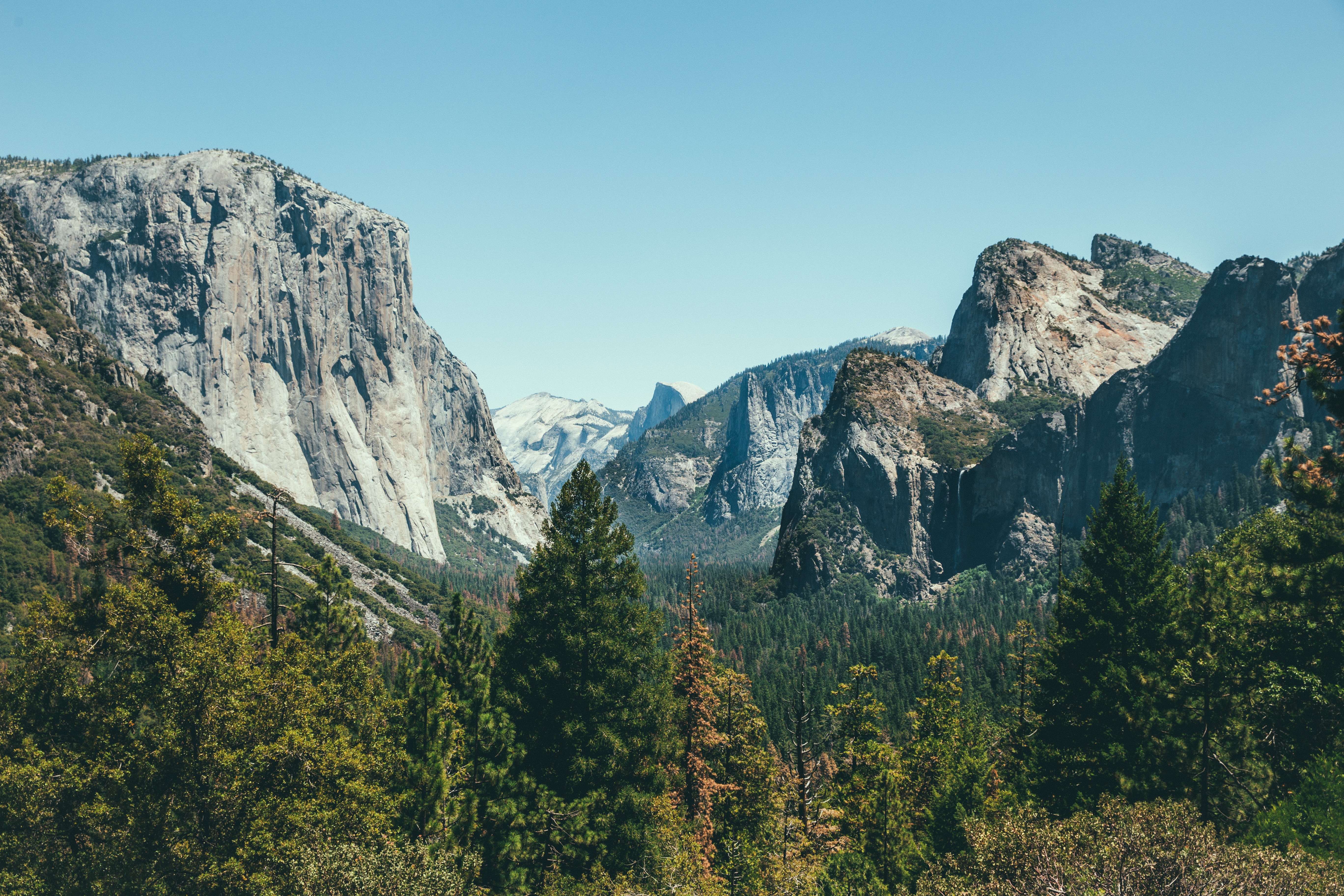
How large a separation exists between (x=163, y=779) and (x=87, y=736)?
3.09 metres

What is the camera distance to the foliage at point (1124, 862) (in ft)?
55.8

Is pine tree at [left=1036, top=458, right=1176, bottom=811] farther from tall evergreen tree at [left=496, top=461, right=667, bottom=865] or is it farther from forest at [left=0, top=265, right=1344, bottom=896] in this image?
tall evergreen tree at [left=496, top=461, right=667, bottom=865]

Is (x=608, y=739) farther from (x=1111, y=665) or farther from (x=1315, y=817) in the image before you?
(x=1315, y=817)

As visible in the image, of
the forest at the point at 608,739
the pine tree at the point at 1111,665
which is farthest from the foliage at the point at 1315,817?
the pine tree at the point at 1111,665

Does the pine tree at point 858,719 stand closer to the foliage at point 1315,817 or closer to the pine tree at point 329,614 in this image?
the foliage at point 1315,817

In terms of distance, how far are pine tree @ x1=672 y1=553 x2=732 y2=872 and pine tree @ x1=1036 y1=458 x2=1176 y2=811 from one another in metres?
13.6

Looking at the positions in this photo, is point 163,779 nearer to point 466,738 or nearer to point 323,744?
point 323,744

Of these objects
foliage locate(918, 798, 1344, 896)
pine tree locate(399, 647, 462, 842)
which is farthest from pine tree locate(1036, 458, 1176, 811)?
pine tree locate(399, 647, 462, 842)

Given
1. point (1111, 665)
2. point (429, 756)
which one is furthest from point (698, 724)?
point (1111, 665)

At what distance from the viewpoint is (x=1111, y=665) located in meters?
29.8

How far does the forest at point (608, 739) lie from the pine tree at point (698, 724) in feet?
0.62

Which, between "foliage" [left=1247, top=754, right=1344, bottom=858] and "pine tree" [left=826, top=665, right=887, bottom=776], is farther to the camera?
"pine tree" [left=826, top=665, right=887, bottom=776]

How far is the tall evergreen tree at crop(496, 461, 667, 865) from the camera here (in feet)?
98.5

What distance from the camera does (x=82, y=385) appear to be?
16725 centimetres
